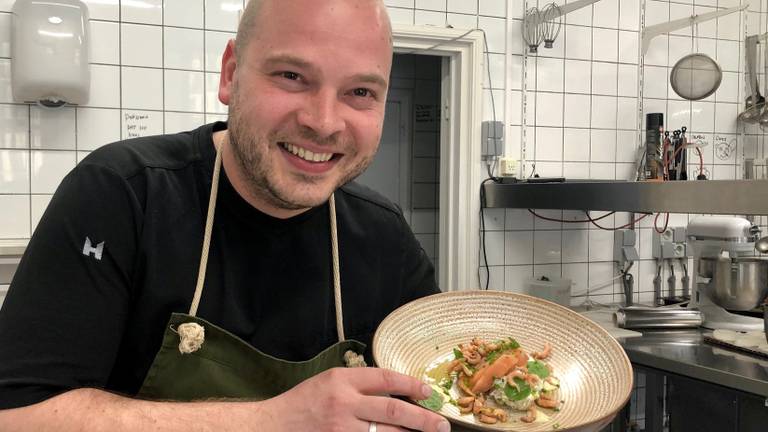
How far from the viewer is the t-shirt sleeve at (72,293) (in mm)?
831

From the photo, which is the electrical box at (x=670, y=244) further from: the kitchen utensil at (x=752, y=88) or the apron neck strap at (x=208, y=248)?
the apron neck strap at (x=208, y=248)

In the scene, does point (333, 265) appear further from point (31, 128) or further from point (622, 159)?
point (622, 159)

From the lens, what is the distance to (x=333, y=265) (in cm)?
115

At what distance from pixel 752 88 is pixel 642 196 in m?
1.42

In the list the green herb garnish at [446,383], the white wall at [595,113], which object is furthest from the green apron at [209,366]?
the white wall at [595,113]

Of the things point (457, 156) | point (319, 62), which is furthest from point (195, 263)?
point (457, 156)

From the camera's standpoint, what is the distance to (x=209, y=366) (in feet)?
3.34

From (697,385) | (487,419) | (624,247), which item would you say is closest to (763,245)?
(697,385)

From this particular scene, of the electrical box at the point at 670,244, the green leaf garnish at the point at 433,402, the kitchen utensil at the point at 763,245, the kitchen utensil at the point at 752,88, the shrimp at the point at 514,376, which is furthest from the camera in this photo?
the electrical box at the point at 670,244

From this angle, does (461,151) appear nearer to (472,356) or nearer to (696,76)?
(696,76)

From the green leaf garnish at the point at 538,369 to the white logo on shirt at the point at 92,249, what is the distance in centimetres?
68

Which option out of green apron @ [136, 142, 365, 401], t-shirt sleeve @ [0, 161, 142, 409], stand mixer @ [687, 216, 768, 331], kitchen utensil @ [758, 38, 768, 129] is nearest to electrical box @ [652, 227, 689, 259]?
kitchen utensil @ [758, 38, 768, 129]

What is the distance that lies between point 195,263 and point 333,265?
0.25 meters

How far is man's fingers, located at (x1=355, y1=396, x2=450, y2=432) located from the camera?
766 mm
